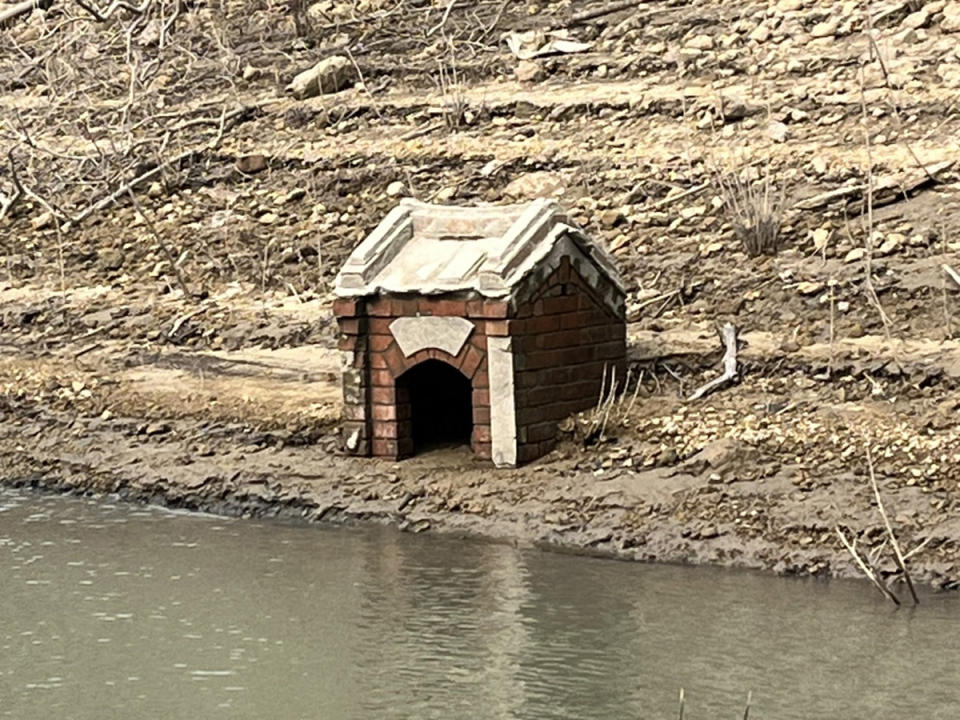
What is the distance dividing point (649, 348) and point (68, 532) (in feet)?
9.65

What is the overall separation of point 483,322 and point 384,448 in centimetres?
90

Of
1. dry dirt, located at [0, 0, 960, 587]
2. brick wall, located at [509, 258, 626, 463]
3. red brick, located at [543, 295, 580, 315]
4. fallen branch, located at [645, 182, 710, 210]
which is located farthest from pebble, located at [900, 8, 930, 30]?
red brick, located at [543, 295, 580, 315]

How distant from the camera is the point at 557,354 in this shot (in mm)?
9461

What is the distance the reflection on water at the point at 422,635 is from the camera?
22.5 feet

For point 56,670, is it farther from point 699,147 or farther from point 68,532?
point 699,147

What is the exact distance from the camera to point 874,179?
11.8 metres

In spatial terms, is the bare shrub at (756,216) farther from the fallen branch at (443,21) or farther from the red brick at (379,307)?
the fallen branch at (443,21)

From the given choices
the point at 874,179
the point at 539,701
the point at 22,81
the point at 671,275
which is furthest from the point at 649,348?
the point at 22,81

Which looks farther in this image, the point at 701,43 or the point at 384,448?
the point at 701,43

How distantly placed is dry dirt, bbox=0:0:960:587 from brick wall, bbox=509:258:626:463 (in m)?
0.18

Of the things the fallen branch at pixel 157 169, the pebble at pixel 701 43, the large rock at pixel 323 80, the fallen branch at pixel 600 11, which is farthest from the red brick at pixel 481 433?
the fallen branch at pixel 600 11

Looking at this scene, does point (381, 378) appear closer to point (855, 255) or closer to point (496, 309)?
point (496, 309)

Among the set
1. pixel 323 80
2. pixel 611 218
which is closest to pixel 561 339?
pixel 611 218

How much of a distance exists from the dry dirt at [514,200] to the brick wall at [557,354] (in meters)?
0.18
